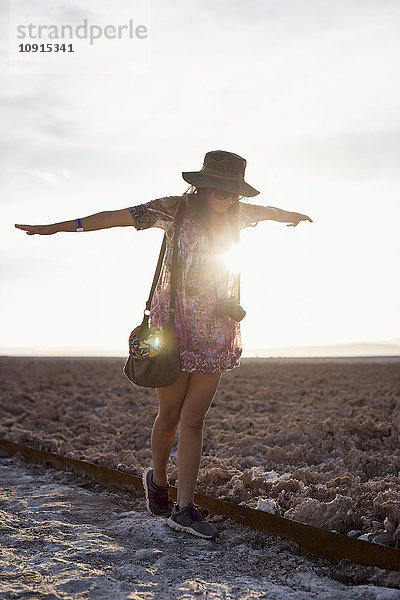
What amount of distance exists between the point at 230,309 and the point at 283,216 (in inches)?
32.7

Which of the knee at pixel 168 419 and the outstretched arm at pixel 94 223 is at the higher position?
the outstretched arm at pixel 94 223

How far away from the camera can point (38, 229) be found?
2977mm

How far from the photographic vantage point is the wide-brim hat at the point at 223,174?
2.99 meters

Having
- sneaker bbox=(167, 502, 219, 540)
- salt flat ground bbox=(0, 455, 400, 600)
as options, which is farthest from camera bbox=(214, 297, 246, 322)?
salt flat ground bbox=(0, 455, 400, 600)

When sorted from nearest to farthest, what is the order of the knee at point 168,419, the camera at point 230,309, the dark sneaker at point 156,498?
the camera at point 230,309
the knee at point 168,419
the dark sneaker at point 156,498

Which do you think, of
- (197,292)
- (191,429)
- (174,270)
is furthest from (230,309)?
(191,429)

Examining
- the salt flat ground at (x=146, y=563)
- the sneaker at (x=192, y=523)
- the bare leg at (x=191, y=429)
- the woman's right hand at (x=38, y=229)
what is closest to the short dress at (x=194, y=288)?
the bare leg at (x=191, y=429)

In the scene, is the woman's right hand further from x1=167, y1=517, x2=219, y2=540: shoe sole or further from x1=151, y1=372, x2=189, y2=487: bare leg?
x1=167, y1=517, x2=219, y2=540: shoe sole

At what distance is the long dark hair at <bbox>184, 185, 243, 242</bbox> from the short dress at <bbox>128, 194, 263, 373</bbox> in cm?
3

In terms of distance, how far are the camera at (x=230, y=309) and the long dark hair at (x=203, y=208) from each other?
0.40m

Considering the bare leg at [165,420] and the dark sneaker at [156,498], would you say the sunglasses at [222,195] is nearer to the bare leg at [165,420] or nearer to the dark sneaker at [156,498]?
the bare leg at [165,420]

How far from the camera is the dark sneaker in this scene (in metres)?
3.37

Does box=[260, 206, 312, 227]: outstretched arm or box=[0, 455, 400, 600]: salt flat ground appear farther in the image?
box=[260, 206, 312, 227]: outstretched arm

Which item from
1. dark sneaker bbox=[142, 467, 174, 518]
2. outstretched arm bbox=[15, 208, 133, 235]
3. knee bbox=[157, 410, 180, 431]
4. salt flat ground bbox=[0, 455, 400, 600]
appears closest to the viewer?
salt flat ground bbox=[0, 455, 400, 600]
